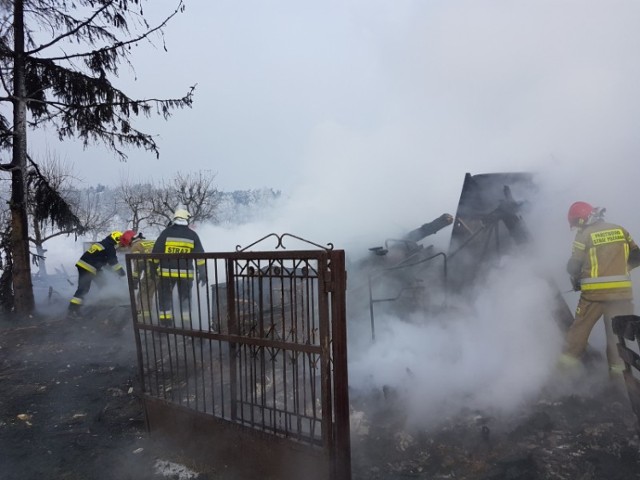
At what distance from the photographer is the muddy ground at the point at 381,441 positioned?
3279 millimetres

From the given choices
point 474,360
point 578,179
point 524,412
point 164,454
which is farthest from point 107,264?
point 578,179

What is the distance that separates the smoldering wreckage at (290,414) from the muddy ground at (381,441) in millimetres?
14

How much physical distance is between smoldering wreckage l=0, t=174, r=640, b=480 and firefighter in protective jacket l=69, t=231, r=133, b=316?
2.12 meters

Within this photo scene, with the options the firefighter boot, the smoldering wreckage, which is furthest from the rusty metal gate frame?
the firefighter boot

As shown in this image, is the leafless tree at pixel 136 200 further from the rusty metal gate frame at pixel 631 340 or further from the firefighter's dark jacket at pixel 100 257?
the rusty metal gate frame at pixel 631 340

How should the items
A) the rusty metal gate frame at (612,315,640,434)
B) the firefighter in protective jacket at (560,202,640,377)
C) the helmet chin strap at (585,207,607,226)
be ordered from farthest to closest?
the helmet chin strap at (585,207,607,226) → the firefighter in protective jacket at (560,202,640,377) → the rusty metal gate frame at (612,315,640,434)

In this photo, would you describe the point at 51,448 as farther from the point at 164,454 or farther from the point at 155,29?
the point at 155,29

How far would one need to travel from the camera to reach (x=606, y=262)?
4.50 meters

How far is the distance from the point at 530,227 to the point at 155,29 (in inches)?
305

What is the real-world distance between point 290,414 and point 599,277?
12.0 feet

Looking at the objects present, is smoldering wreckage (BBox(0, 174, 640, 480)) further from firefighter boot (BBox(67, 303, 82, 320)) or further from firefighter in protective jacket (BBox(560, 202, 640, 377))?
firefighter boot (BBox(67, 303, 82, 320))

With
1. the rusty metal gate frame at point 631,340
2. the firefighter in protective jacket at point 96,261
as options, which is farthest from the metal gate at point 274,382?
the firefighter in protective jacket at point 96,261

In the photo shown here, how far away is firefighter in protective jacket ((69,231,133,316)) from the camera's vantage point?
7836mm

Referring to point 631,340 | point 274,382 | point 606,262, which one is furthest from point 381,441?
point 606,262
